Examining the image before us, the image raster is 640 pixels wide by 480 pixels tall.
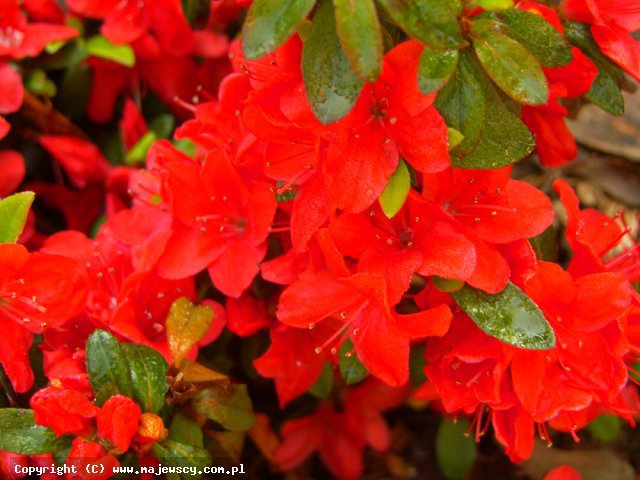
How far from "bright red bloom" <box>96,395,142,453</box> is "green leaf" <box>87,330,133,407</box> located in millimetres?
42

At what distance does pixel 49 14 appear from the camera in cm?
153

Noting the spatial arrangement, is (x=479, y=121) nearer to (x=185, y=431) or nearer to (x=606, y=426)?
(x=185, y=431)

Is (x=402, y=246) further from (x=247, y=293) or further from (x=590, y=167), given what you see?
(x=590, y=167)

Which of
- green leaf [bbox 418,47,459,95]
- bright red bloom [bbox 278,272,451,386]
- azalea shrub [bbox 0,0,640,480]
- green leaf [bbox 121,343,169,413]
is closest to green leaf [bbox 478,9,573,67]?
azalea shrub [bbox 0,0,640,480]

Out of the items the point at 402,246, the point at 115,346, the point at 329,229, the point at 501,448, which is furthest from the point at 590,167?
the point at 115,346

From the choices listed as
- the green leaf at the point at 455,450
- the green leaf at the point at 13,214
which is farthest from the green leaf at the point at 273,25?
the green leaf at the point at 455,450

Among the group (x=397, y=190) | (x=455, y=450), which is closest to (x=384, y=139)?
(x=397, y=190)

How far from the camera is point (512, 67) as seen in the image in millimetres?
983

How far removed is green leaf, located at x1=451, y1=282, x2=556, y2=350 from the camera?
104 centimetres

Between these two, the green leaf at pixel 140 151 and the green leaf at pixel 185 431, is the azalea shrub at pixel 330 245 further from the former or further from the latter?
the green leaf at pixel 140 151

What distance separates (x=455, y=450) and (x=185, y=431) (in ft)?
2.60

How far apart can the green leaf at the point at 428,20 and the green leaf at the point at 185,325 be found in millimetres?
597

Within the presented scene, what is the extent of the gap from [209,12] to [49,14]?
33 centimetres

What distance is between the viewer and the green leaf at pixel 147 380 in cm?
112
